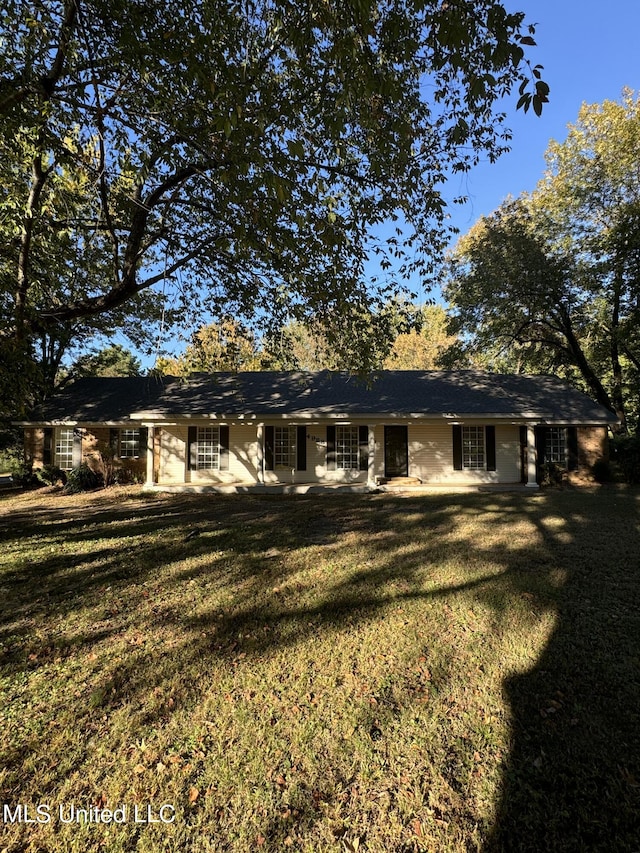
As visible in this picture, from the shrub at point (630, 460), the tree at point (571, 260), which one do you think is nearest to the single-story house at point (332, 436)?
the shrub at point (630, 460)

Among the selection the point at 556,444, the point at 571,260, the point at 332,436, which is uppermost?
the point at 571,260

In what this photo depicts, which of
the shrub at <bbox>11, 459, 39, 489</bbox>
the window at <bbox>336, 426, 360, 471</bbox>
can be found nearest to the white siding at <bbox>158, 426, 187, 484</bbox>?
the shrub at <bbox>11, 459, 39, 489</bbox>

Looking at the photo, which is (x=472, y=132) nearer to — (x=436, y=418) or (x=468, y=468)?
(x=436, y=418)

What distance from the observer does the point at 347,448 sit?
15.4m

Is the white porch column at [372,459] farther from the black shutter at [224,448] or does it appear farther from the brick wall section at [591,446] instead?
the brick wall section at [591,446]

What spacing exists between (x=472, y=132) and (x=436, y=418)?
30.3 ft

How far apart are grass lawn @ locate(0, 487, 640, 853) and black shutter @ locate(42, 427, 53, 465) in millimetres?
11556

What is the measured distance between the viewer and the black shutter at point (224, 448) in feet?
51.1

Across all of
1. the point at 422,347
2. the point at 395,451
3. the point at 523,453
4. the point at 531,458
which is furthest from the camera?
the point at 422,347

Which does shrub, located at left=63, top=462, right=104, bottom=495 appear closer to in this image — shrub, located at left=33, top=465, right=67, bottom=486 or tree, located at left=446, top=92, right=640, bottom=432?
shrub, located at left=33, top=465, right=67, bottom=486

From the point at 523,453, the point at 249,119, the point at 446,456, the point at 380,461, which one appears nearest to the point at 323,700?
the point at 249,119

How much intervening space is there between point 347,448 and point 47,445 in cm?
1197

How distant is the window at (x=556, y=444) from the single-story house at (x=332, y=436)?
0.04 m

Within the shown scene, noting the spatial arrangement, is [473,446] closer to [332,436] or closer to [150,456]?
[332,436]
